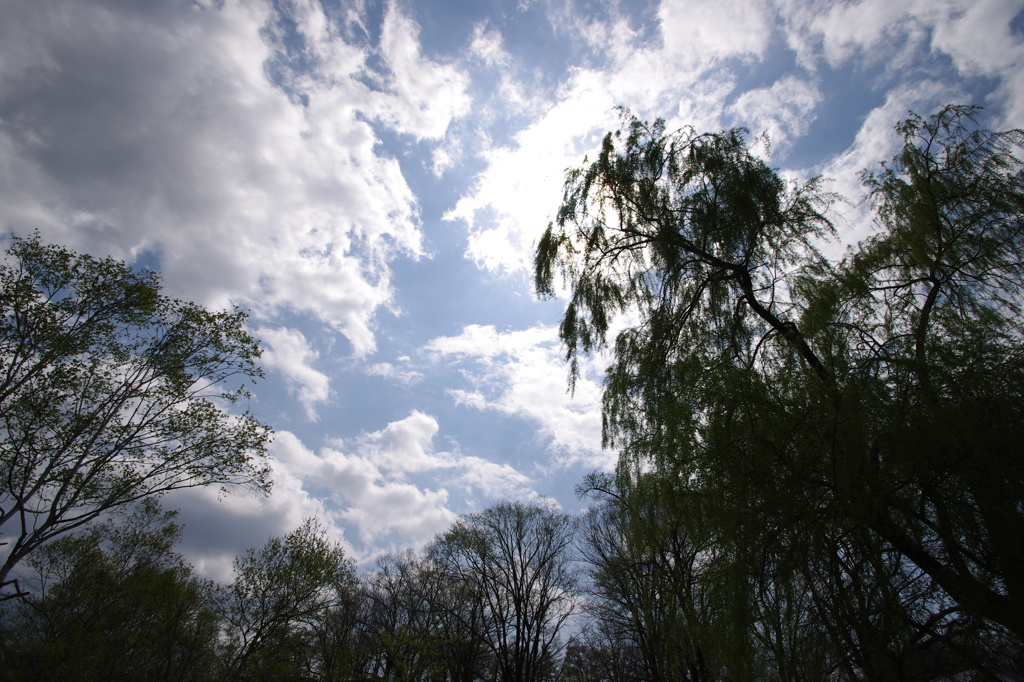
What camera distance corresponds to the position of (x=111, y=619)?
47.9ft

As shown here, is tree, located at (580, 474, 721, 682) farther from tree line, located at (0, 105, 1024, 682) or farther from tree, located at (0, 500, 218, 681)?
tree, located at (0, 500, 218, 681)

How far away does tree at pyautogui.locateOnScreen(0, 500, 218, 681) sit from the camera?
12.2 metres

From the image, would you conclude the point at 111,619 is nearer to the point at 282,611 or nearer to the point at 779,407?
the point at 282,611

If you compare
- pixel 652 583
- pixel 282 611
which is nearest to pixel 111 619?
pixel 282 611

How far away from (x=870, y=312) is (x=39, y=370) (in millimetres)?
10982

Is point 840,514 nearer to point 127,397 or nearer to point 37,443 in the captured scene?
point 127,397

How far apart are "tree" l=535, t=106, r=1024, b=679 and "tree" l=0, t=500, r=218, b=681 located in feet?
48.9

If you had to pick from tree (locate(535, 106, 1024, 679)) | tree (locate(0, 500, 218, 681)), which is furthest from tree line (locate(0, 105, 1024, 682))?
tree (locate(0, 500, 218, 681))

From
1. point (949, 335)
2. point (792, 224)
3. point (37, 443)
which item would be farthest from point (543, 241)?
point (37, 443)

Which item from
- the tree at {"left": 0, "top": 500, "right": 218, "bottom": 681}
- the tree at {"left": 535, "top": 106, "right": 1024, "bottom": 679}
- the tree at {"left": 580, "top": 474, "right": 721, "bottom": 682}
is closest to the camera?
the tree at {"left": 535, "top": 106, "right": 1024, "bottom": 679}

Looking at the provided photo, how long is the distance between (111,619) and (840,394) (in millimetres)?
21156

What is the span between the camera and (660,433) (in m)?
4.52

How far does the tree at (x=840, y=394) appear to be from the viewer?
294 centimetres

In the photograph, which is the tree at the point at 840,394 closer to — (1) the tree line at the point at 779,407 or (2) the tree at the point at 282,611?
(1) the tree line at the point at 779,407
